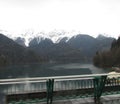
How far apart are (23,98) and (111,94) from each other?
3.52 meters

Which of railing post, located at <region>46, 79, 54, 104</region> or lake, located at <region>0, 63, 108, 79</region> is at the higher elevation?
railing post, located at <region>46, 79, 54, 104</region>

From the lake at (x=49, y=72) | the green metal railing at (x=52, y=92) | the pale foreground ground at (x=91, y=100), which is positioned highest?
the green metal railing at (x=52, y=92)

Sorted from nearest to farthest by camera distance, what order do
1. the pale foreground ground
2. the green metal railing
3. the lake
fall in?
the green metal railing, the pale foreground ground, the lake

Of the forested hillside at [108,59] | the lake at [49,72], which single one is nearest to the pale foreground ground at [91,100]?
the lake at [49,72]

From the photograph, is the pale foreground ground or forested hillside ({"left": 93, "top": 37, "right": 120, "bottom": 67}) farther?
forested hillside ({"left": 93, "top": 37, "right": 120, "bottom": 67})

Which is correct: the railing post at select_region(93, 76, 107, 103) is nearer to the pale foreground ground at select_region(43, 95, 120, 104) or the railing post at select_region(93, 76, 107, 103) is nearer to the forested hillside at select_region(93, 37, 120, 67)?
the pale foreground ground at select_region(43, 95, 120, 104)

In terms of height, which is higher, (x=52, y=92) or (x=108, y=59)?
(x=52, y=92)

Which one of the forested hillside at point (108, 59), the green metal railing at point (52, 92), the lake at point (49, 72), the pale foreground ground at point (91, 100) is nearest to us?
the green metal railing at point (52, 92)

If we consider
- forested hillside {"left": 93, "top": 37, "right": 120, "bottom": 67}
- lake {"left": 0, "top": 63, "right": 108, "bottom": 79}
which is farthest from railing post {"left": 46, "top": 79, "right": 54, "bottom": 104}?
forested hillside {"left": 93, "top": 37, "right": 120, "bottom": 67}

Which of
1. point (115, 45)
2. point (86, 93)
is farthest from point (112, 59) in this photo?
point (86, 93)

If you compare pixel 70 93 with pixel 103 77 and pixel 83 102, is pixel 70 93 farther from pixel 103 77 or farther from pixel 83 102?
pixel 103 77

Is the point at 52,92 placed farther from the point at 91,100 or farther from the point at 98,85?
the point at 98,85

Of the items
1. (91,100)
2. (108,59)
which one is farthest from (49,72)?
(91,100)

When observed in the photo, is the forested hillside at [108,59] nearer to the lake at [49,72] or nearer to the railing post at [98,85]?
the lake at [49,72]
